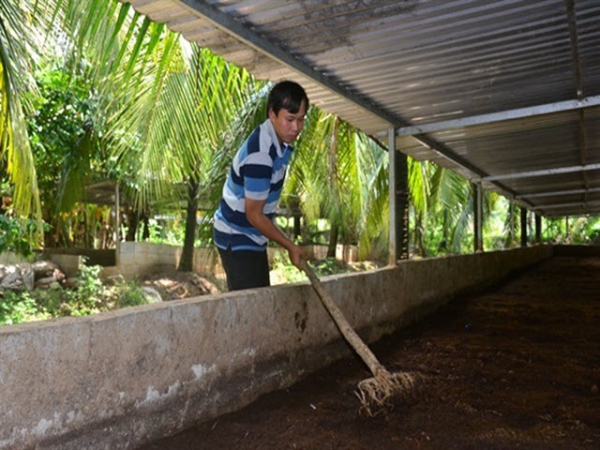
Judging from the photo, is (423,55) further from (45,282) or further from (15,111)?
A: (45,282)

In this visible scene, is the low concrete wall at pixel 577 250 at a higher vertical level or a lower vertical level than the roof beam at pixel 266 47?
lower

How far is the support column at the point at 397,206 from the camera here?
592cm

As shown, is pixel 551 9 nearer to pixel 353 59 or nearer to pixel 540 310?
pixel 353 59

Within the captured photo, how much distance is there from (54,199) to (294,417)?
28.6 ft

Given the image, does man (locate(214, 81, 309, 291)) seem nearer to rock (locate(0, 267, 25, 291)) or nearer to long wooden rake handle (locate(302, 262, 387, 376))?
long wooden rake handle (locate(302, 262, 387, 376))

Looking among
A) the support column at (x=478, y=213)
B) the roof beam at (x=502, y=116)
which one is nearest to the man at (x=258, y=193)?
the roof beam at (x=502, y=116)

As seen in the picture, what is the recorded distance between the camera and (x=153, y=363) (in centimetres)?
254

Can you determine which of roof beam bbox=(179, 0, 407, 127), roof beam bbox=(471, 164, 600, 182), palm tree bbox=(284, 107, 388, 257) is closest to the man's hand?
roof beam bbox=(179, 0, 407, 127)

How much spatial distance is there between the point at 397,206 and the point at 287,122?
10.7ft

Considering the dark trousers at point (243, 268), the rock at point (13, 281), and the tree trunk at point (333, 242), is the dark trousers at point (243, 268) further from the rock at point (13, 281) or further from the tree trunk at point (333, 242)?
the tree trunk at point (333, 242)

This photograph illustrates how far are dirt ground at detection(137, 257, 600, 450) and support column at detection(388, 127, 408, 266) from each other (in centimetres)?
98

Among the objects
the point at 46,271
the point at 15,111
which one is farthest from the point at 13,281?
the point at 15,111

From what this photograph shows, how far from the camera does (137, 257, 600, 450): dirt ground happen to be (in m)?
2.63

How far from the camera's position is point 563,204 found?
51.9ft
